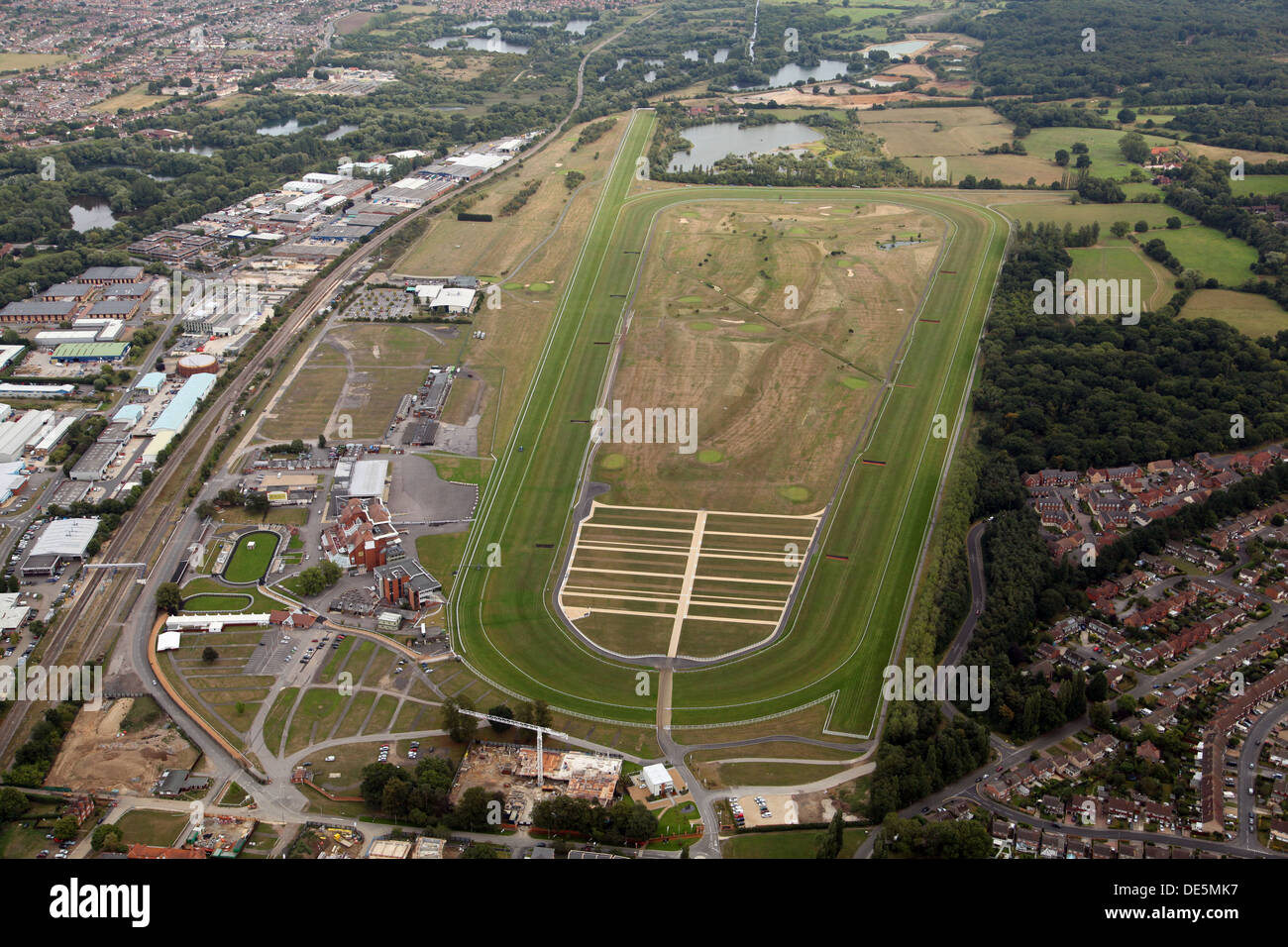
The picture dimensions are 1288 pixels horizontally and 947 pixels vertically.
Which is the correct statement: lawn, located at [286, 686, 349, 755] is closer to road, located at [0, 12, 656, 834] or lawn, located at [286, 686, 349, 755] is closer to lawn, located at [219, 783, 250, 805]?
road, located at [0, 12, 656, 834]

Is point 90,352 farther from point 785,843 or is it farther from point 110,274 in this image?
point 785,843

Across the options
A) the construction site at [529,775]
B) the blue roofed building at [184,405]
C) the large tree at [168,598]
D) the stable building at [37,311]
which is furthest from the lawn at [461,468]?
the stable building at [37,311]

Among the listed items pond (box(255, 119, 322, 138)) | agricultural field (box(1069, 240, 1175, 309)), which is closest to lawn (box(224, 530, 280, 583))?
agricultural field (box(1069, 240, 1175, 309))

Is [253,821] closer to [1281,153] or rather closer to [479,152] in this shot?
[479,152]

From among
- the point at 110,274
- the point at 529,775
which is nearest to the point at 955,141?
the point at 110,274

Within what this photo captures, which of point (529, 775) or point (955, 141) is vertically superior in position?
point (955, 141)

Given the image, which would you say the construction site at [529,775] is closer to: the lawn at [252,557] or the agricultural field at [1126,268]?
the lawn at [252,557]
